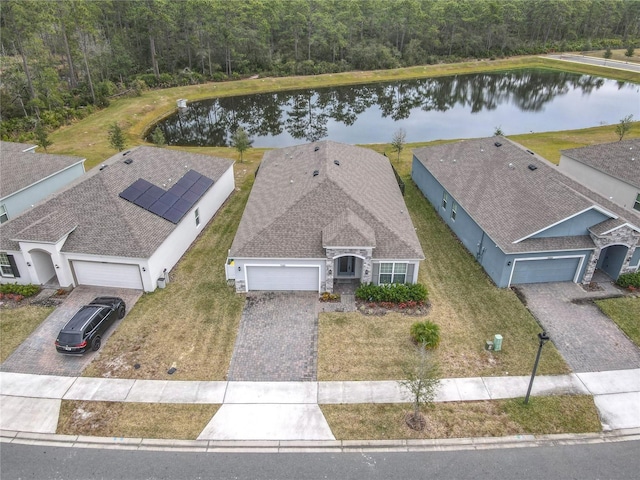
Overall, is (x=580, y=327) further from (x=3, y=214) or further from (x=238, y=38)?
(x=238, y=38)

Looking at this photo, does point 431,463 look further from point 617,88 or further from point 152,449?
point 617,88

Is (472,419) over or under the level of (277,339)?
over

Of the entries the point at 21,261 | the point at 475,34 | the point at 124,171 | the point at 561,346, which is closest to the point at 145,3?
the point at 124,171

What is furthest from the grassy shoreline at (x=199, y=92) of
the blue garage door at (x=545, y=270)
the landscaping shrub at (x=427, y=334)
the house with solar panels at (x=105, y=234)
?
the blue garage door at (x=545, y=270)

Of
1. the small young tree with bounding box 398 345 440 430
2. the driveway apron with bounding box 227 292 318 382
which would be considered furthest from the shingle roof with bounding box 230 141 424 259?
the small young tree with bounding box 398 345 440 430

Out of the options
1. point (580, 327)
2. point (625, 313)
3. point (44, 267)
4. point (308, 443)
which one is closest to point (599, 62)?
point (625, 313)

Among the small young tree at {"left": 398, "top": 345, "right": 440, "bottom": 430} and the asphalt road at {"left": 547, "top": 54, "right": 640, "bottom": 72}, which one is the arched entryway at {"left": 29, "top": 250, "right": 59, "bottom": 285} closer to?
the small young tree at {"left": 398, "top": 345, "right": 440, "bottom": 430}
